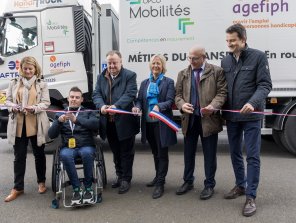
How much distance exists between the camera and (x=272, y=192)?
442 centimetres

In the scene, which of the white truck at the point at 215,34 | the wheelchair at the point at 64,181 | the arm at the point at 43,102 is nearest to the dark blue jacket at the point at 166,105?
the wheelchair at the point at 64,181

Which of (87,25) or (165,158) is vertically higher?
(87,25)

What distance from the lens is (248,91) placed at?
382 cm

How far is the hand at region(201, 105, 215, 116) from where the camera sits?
3936 millimetres

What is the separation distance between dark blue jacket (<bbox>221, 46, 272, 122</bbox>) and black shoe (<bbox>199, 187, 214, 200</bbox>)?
2.97 ft

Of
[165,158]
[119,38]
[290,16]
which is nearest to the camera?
[165,158]

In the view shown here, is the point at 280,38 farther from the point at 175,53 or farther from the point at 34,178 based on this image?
the point at 34,178

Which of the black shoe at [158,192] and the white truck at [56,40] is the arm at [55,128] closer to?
the black shoe at [158,192]

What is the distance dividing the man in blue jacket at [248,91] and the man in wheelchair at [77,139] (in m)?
1.64

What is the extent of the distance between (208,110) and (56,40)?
12.5 feet

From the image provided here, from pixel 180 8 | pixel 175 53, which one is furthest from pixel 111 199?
pixel 180 8

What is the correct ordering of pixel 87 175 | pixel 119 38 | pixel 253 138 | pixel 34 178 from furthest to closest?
pixel 119 38 → pixel 34 178 → pixel 87 175 → pixel 253 138

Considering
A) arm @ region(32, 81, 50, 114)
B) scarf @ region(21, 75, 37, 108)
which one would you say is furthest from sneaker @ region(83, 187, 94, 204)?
scarf @ region(21, 75, 37, 108)

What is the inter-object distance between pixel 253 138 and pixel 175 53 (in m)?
Answer: 2.96
